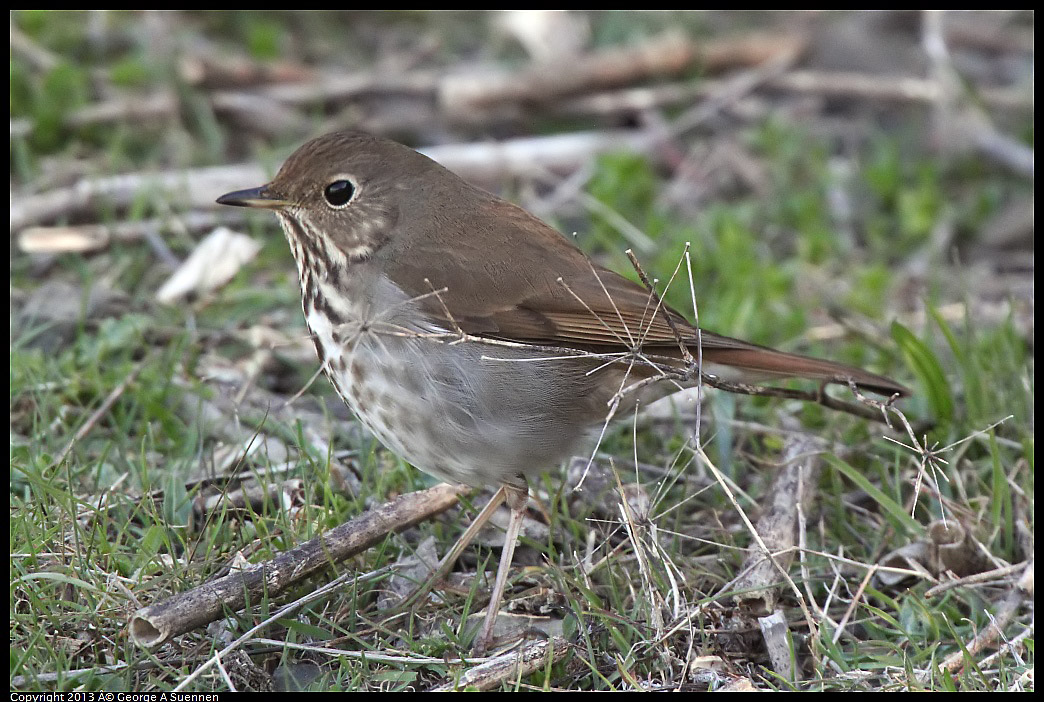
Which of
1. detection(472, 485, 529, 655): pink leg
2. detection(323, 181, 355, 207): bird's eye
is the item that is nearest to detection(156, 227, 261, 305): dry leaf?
detection(323, 181, 355, 207): bird's eye

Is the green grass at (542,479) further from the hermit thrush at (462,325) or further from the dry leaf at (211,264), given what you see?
the hermit thrush at (462,325)

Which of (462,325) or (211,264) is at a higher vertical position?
(462,325)

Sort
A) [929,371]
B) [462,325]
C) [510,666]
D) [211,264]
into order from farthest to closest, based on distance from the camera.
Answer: [211,264], [929,371], [462,325], [510,666]

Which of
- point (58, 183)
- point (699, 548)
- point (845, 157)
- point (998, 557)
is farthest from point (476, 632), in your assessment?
point (845, 157)

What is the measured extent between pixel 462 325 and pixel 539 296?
0.87 feet

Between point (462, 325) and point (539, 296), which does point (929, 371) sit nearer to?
point (539, 296)

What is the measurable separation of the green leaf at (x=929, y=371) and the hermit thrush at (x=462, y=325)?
0.57 m

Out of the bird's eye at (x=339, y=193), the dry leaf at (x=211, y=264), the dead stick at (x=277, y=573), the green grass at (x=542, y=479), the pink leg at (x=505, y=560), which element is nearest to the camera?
the dead stick at (x=277, y=573)

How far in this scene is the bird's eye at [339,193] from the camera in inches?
143

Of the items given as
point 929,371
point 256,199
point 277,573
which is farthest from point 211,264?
point 929,371

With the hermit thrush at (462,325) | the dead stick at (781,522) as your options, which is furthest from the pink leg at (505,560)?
the dead stick at (781,522)

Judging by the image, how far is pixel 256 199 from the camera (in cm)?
363
